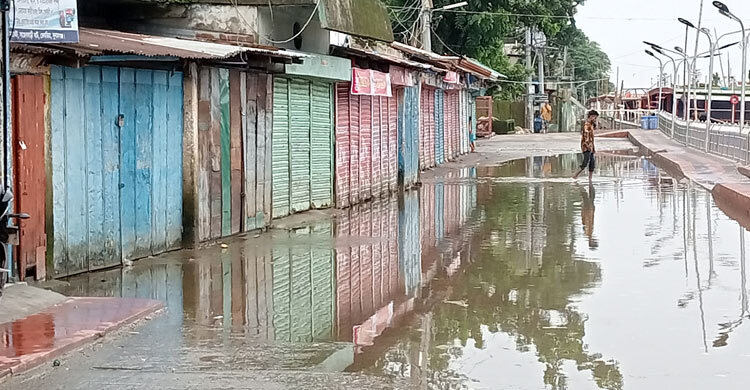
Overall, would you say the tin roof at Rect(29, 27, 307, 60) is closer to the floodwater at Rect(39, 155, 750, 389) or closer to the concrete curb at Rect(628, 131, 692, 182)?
the floodwater at Rect(39, 155, 750, 389)

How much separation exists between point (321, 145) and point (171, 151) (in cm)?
555

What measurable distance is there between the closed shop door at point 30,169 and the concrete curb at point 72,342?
3.33ft

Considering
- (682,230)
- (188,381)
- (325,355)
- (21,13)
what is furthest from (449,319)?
(682,230)

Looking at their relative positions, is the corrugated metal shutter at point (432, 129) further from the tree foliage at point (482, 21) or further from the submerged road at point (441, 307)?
the submerged road at point (441, 307)

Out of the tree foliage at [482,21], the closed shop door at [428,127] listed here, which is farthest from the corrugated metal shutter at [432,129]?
the tree foliage at [482,21]

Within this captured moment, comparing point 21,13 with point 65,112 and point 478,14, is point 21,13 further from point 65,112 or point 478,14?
point 478,14

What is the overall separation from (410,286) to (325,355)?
327cm

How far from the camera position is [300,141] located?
1669cm

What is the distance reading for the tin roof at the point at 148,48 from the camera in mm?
9713

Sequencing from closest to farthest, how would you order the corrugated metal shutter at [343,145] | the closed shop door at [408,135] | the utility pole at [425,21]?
the corrugated metal shutter at [343,145], the closed shop door at [408,135], the utility pole at [425,21]

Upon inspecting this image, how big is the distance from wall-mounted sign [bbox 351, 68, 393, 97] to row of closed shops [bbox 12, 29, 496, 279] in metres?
0.04

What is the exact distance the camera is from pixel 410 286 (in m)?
10.4

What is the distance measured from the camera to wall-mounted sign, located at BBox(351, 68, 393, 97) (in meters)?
18.1

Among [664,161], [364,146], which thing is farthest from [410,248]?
[664,161]
